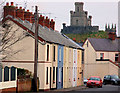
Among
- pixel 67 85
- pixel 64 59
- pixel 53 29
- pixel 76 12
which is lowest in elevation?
pixel 67 85

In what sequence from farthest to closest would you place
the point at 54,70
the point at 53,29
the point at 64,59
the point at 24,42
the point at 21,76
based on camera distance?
the point at 53,29, the point at 64,59, the point at 54,70, the point at 24,42, the point at 21,76

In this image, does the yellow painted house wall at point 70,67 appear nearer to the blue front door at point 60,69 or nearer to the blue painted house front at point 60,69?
the blue painted house front at point 60,69

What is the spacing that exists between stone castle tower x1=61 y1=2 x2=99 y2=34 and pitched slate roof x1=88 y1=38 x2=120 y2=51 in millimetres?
94617

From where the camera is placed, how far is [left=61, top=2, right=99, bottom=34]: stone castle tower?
182363 mm

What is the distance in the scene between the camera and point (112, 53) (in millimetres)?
82562

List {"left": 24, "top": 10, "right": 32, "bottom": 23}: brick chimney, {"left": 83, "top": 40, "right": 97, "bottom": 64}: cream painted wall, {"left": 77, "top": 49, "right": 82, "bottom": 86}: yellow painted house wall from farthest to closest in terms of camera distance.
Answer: {"left": 83, "top": 40, "right": 97, "bottom": 64}: cream painted wall → {"left": 77, "top": 49, "right": 82, "bottom": 86}: yellow painted house wall → {"left": 24, "top": 10, "right": 32, "bottom": 23}: brick chimney

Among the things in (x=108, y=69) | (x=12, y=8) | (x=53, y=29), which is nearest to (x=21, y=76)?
(x=12, y=8)

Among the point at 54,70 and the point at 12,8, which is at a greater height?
the point at 12,8

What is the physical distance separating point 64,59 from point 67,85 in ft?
11.9

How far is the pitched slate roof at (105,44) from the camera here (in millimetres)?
81125

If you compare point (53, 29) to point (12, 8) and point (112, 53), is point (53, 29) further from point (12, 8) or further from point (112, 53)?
point (112, 53)

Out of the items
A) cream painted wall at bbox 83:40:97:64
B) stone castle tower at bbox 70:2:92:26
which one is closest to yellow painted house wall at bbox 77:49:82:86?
cream painted wall at bbox 83:40:97:64

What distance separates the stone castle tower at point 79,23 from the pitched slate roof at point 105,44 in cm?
9462

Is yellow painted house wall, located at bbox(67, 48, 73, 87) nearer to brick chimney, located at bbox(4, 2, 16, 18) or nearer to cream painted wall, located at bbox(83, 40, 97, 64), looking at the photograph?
brick chimney, located at bbox(4, 2, 16, 18)
